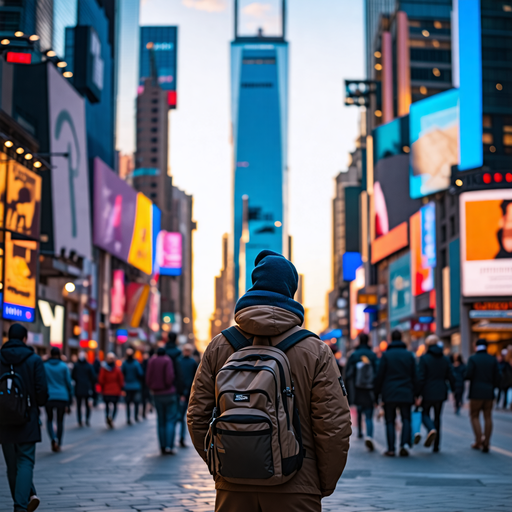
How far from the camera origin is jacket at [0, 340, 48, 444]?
814 centimetres

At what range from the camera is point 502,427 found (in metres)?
22.0

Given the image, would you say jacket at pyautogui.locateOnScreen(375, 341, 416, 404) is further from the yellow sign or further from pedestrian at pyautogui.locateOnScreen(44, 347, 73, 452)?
the yellow sign

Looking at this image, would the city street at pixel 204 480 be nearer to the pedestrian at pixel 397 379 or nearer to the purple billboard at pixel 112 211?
the pedestrian at pixel 397 379

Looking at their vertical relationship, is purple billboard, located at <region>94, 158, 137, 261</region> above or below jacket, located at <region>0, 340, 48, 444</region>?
above

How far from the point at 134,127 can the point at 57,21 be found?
278 ft

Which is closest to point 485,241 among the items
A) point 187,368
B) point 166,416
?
point 187,368

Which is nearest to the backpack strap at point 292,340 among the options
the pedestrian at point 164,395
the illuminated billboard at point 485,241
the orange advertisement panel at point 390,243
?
the pedestrian at point 164,395

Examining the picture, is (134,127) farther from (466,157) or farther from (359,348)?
(359,348)

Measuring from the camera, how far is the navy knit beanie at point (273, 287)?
4.36 metres

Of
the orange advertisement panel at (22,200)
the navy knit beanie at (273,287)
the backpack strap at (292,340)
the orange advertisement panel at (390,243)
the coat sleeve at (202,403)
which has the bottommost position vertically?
the coat sleeve at (202,403)

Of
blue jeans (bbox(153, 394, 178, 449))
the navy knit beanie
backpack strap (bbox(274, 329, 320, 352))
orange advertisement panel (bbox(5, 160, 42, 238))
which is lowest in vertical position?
blue jeans (bbox(153, 394, 178, 449))

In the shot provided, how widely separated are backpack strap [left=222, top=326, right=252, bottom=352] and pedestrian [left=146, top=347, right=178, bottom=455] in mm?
10248

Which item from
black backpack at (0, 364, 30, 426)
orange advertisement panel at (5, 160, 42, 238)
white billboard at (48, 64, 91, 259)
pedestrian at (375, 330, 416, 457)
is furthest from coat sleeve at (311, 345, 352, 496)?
white billboard at (48, 64, 91, 259)

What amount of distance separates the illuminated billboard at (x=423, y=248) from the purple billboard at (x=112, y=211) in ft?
88.2
